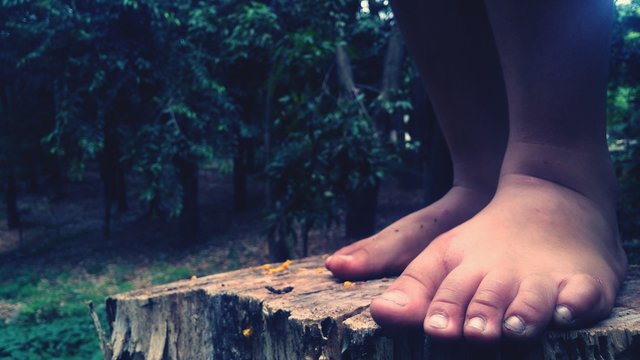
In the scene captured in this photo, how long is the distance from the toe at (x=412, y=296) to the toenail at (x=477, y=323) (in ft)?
0.38

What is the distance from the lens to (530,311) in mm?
907

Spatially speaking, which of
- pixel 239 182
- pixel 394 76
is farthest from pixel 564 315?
pixel 239 182

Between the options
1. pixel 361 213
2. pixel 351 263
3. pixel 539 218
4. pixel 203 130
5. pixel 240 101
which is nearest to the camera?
pixel 539 218

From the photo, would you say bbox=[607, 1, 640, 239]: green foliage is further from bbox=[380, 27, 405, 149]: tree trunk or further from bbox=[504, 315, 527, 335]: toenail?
bbox=[504, 315, 527, 335]: toenail

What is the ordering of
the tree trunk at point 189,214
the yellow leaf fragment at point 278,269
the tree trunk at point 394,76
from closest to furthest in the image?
the yellow leaf fragment at point 278,269 → the tree trunk at point 394,76 → the tree trunk at point 189,214

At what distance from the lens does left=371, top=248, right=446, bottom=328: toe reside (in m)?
1.00

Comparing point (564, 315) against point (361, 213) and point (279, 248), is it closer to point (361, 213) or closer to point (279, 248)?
point (279, 248)

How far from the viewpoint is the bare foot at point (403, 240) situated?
56.6 inches

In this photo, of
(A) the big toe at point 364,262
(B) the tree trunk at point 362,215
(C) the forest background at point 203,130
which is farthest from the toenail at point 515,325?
(B) the tree trunk at point 362,215

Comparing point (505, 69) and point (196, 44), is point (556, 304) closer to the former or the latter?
point (505, 69)

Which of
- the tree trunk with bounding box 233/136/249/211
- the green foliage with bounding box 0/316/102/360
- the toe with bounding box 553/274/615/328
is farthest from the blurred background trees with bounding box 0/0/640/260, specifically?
the toe with bounding box 553/274/615/328

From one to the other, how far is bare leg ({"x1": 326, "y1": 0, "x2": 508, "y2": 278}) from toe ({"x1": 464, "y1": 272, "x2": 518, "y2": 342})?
0.46 metres

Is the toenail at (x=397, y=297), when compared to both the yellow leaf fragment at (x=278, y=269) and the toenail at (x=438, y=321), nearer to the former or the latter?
the toenail at (x=438, y=321)

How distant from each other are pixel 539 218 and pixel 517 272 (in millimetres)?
163
